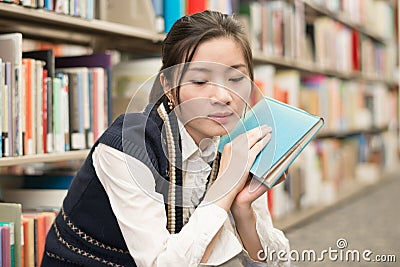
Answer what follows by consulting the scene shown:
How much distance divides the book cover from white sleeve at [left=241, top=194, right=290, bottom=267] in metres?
0.52

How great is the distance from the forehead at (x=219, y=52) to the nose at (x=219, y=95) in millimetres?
53

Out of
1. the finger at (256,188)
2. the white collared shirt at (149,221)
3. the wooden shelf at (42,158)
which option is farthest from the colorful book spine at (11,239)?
the finger at (256,188)

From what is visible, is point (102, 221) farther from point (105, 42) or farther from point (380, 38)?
point (380, 38)

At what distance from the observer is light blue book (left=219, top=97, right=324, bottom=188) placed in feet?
3.16

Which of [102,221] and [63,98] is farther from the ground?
[63,98]

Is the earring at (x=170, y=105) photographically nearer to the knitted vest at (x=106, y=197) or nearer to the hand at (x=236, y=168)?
the knitted vest at (x=106, y=197)

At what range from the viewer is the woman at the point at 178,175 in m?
0.98

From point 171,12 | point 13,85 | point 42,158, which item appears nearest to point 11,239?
point 42,158

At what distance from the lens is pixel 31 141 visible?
4.86ft

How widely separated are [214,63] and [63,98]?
2.35 ft

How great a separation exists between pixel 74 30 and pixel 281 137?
3.90 feet

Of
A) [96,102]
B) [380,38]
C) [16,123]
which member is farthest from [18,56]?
[380,38]

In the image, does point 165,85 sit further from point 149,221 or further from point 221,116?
point 149,221

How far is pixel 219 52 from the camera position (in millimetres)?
1021
